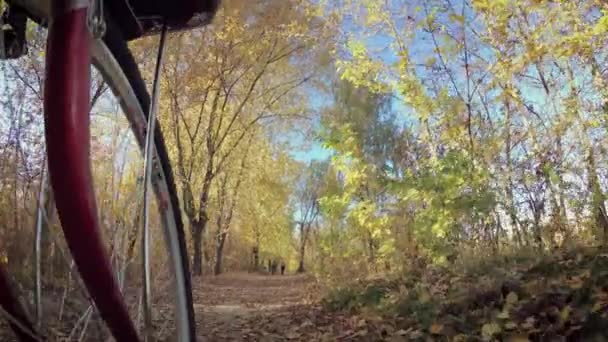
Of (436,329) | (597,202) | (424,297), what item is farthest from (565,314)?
(597,202)

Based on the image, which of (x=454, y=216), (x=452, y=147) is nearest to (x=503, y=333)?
(x=454, y=216)

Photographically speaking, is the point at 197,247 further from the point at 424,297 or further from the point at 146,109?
the point at 146,109

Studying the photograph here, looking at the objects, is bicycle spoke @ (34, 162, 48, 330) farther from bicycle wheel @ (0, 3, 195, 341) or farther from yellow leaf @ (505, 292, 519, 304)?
yellow leaf @ (505, 292, 519, 304)

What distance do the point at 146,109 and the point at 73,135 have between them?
1.43 ft

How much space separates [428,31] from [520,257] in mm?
2739

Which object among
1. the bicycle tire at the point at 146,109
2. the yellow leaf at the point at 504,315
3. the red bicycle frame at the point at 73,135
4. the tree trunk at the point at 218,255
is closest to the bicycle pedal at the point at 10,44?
the bicycle tire at the point at 146,109

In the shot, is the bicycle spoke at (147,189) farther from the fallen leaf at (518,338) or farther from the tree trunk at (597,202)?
the tree trunk at (597,202)

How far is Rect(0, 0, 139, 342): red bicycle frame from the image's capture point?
54 centimetres

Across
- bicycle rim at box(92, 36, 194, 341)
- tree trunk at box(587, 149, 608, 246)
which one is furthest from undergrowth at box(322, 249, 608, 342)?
bicycle rim at box(92, 36, 194, 341)

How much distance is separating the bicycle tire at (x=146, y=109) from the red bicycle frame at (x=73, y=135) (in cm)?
20

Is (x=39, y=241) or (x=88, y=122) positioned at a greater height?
(x=88, y=122)

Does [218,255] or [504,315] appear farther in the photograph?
[218,255]

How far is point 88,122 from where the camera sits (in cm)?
57

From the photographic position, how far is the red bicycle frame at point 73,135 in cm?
54
